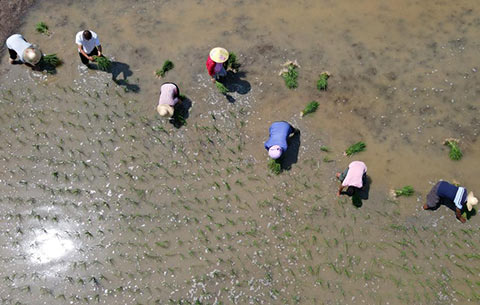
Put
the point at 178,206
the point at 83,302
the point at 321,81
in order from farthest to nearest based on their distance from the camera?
the point at 321,81, the point at 178,206, the point at 83,302

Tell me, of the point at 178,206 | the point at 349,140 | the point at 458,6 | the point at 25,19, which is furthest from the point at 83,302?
the point at 458,6

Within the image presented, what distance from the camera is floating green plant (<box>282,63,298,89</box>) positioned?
28.6 ft

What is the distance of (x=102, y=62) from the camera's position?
8602 millimetres

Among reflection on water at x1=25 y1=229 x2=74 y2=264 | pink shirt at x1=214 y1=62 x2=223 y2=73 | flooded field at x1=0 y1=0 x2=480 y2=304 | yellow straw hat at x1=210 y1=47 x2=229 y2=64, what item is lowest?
reflection on water at x1=25 y1=229 x2=74 y2=264

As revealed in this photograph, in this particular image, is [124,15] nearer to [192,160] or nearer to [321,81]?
[192,160]

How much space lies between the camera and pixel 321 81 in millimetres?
8617

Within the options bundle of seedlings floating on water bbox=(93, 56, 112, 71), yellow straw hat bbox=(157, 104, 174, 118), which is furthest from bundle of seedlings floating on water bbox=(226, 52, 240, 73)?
bundle of seedlings floating on water bbox=(93, 56, 112, 71)

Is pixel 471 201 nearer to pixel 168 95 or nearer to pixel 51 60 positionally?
pixel 168 95

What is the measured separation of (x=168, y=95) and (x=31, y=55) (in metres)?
2.93

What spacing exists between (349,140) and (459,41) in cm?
352

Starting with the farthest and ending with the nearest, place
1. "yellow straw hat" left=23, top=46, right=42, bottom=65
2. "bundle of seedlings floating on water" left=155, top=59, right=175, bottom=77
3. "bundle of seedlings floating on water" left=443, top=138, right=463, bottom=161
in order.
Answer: "bundle of seedlings floating on water" left=155, top=59, right=175, bottom=77 → "yellow straw hat" left=23, top=46, right=42, bottom=65 → "bundle of seedlings floating on water" left=443, top=138, right=463, bottom=161

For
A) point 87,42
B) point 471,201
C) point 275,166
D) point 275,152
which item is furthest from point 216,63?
point 471,201

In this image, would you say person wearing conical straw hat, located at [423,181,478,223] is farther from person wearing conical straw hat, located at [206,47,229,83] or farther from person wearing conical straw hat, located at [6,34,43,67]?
person wearing conical straw hat, located at [6,34,43,67]

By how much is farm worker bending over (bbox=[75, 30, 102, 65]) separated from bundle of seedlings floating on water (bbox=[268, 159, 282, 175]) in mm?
4188
